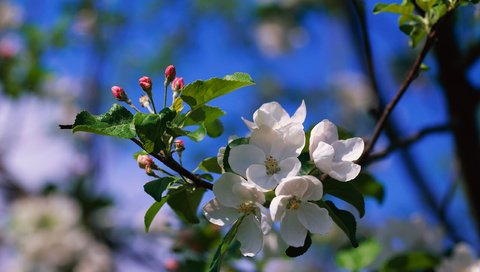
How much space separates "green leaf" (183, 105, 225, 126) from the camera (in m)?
1.03

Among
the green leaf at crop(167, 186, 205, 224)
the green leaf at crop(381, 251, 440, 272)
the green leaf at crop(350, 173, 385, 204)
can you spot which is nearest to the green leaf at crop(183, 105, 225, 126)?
the green leaf at crop(167, 186, 205, 224)

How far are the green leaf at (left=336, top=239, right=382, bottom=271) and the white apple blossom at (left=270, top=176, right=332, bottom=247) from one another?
2.50 feet

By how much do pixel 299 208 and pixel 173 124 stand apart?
25cm

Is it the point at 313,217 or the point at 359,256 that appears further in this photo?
the point at 359,256

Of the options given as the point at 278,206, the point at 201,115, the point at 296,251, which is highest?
the point at 201,115

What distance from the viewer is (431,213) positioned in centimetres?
297

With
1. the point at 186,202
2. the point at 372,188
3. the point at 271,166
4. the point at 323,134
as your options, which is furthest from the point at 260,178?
the point at 372,188

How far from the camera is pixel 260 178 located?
92 centimetres

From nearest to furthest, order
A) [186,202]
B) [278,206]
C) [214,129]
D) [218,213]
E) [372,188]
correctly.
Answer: [278,206] < [218,213] < [186,202] < [214,129] < [372,188]

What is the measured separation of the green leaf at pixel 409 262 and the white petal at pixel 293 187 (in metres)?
0.79

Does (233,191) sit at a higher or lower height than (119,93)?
lower

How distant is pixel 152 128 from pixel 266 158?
184 mm

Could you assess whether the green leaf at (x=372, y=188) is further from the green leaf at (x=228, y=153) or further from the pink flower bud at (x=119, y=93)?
the pink flower bud at (x=119, y=93)

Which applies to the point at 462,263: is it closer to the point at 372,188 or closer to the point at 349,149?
the point at 372,188
